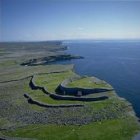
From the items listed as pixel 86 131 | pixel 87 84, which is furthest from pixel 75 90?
pixel 86 131

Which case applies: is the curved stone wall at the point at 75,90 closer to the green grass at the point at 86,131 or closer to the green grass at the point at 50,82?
the green grass at the point at 50,82

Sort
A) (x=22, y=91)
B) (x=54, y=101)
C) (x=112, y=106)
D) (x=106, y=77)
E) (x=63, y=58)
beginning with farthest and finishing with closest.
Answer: (x=63, y=58) < (x=106, y=77) < (x=22, y=91) < (x=54, y=101) < (x=112, y=106)

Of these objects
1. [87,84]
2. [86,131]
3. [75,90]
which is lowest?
[86,131]

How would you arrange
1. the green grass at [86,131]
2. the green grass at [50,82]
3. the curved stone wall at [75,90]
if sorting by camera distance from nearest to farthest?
the green grass at [86,131] < the curved stone wall at [75,90] < the green grass at [50,82]

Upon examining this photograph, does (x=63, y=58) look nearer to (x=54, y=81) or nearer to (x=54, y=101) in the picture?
(x=54, y=81)

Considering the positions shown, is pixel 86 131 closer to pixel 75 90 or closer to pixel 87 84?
pixel 75 90

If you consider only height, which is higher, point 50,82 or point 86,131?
point 86,131

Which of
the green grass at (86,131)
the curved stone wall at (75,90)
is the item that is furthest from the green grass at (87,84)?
the green grass at (86,131)

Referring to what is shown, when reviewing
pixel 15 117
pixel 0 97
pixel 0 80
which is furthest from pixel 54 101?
pixel 0 80

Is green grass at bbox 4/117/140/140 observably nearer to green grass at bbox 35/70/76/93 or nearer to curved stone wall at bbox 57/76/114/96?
curved stone wall at bbox 57/76/114/96
